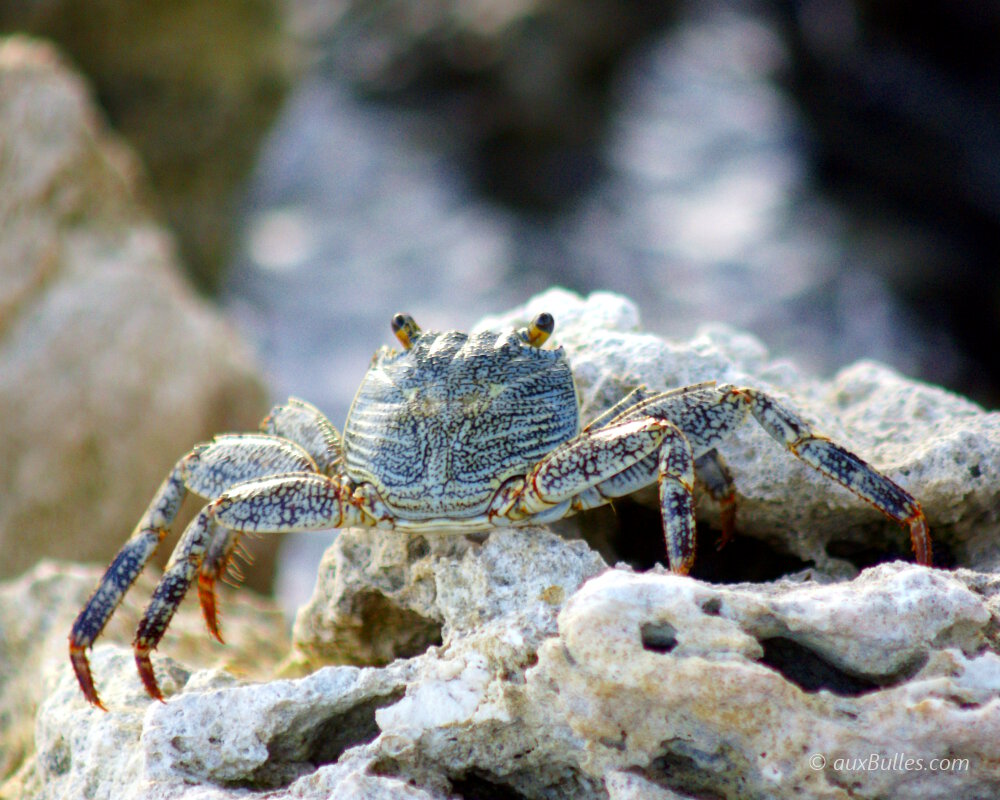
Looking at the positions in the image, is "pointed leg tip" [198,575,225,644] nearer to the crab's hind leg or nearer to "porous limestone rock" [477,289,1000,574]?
"porous limestone rock" [477,289,1000,574]

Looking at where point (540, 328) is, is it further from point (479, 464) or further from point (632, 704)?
point (632, 704)

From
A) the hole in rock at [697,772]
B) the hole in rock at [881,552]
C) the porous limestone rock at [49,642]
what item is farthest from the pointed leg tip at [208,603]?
the hole in rock at [881,552]

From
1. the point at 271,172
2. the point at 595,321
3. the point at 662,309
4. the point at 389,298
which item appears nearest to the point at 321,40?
the point at 271,172

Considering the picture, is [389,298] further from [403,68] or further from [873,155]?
[873,155]

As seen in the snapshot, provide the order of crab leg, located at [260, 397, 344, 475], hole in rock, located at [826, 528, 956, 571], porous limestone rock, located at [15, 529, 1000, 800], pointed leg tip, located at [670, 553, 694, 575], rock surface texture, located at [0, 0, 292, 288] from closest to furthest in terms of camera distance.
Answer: porous limestone rock, located at [15, 529, 1000, 800], pointed leg tip, located at [670, 553, 694, 575], hole in rock, located at [826, 528, 956, 571], crab leg, located at [260, 397, 344, 475], rock surface texture, located at [0, 0, 292, 288]

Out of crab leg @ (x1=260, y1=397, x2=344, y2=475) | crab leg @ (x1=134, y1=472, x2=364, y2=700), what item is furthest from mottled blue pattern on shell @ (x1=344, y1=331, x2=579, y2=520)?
crab leg @ (x1=260, y1=397, x2=344, y2=475)

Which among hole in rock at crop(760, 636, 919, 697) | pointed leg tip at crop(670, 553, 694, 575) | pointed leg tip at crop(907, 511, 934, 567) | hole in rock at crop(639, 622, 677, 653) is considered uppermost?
pointed leg tip at crop(907, 511, 934, 567)

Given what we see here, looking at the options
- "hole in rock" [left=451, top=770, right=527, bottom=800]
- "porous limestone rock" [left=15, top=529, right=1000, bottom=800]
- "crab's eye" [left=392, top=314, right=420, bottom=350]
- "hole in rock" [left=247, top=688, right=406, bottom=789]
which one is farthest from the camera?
"crab's eye" [left=392, top=314, right=420, bottom=350]
